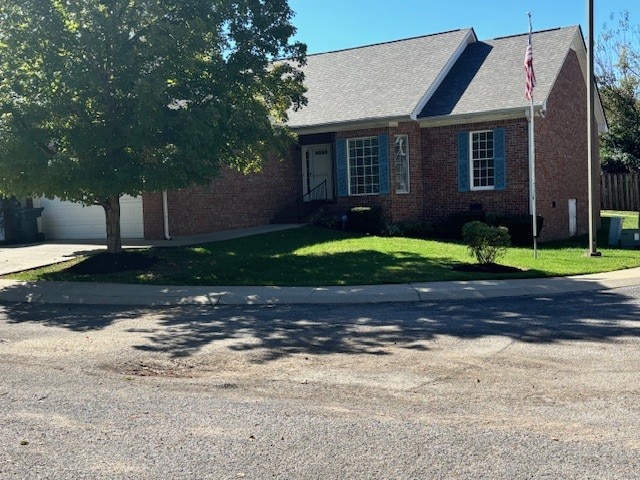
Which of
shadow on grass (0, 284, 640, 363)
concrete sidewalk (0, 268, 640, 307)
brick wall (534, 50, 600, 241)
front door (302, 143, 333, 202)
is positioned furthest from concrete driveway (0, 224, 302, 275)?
brick wall (534, 50, 600, 241)

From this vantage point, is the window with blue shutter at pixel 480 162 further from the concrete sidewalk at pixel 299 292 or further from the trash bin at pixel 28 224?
the trash bin at pixel 28 224

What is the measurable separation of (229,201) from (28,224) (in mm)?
6965

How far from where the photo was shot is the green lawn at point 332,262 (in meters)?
13.9

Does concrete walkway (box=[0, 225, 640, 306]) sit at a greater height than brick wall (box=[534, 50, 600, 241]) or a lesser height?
lesser

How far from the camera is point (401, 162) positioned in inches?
875

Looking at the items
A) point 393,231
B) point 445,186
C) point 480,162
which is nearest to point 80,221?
point 393,231

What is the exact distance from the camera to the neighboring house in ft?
68.0

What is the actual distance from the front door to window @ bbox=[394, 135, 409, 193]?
3.47 metres

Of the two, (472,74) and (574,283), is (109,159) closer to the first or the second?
(574,283)

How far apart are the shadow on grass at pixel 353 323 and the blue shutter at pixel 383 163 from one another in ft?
35.9

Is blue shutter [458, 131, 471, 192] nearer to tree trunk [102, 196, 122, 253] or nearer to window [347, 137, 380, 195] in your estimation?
window [347, 137, 380, 195]

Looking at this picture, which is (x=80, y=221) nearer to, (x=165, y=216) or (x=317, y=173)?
(x=165, y=216)

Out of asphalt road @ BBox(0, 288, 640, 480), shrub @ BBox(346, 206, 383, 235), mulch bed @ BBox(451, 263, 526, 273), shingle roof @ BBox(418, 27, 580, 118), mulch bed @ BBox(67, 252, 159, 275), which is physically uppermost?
shingle roof @ BBox(418, 27, 580, 118)

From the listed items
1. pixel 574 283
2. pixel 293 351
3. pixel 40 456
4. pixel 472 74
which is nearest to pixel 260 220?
pixel 472 74
